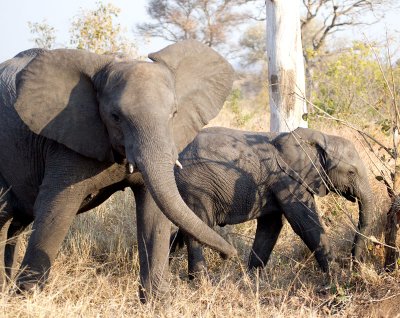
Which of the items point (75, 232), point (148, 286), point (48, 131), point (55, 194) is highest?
point (48, 131)

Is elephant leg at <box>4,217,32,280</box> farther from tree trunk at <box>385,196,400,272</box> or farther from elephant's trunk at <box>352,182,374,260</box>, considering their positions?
tree trunk at <box>385,196,400,272</box>

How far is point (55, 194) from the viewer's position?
184 inches

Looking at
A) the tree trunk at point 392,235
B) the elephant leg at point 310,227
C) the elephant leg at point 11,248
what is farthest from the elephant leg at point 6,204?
the tree trunk at point 392,235

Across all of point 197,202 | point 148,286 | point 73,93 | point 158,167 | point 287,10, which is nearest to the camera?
point 158,167

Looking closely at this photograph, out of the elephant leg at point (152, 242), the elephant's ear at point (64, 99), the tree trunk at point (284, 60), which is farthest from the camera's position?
the tree trunk at point (284, 60)

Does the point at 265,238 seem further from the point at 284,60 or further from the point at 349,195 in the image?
the point at 284,60

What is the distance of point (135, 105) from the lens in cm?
412

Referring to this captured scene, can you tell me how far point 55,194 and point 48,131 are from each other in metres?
0.38

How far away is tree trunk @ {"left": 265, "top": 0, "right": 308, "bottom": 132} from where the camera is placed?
8852 mm

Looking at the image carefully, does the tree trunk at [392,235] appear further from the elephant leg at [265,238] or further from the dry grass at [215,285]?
the elephant leg at [265,238]

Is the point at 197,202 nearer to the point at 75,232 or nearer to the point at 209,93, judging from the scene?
the point at 75,232

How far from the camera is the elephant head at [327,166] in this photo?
6.39 m

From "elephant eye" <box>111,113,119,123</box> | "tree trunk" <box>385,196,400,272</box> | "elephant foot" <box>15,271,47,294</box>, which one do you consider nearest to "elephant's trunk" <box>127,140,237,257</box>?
"elephant eye" <box>111,113,119,123</box>

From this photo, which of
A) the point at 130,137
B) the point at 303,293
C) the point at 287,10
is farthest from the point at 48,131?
the point at 287,10
